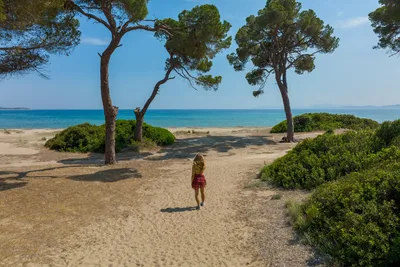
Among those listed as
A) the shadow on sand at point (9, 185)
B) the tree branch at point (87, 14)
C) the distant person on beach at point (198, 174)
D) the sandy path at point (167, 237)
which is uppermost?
the tree branch at point (87, 14)

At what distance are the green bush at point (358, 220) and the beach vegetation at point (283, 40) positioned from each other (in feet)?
50.9

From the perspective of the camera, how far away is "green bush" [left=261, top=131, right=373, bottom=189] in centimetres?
851

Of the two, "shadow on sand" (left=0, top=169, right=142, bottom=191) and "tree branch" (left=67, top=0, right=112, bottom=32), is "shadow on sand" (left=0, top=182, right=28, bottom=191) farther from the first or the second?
"tree branch" (left=67, top=0, right=112, bottom=32)

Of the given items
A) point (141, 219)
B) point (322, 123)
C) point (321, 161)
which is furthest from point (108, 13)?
point (322, 123)

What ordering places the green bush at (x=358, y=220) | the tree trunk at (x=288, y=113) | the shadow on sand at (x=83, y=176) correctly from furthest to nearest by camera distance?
the tree trunk at (x=288, y=113)
the shadow on sand at (x=83, y=176)
the green bush at (x=358, y=220)

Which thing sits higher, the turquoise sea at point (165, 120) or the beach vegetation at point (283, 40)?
the beach vegetation at point (283, 40)

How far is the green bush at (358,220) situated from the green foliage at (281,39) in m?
15.7

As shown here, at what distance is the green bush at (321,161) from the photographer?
8508mm

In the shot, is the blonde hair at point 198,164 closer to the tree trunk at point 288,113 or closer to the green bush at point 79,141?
the green bush at point 79,141

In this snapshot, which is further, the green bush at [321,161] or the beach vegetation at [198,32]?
the beach vegetation at [198,32]

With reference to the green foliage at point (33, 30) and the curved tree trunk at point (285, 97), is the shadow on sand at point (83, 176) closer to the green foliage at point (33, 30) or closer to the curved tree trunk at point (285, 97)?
the green foliage at point (33, 30)

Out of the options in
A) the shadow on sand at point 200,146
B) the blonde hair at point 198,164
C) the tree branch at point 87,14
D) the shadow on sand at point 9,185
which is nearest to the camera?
the blonde hair at point 198,164

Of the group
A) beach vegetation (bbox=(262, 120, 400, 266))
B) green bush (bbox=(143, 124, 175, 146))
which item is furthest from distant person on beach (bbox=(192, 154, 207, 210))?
green bush (bbox=(143, 124, 175, 146))

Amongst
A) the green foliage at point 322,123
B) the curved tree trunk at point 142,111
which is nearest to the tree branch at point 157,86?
the curved tree trunk at point 142,111
